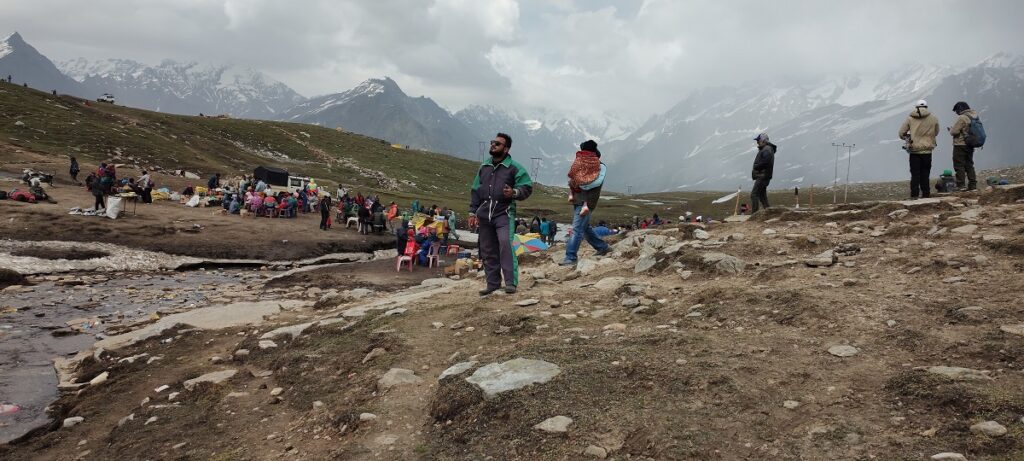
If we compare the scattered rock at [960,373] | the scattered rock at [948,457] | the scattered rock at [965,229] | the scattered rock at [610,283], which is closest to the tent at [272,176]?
the scattered rock at [610,283]

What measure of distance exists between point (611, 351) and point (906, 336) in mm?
2810

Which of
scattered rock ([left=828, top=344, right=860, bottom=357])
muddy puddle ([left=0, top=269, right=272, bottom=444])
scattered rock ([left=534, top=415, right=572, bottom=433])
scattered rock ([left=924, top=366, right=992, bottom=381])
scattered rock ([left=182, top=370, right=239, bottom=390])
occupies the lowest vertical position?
muddy puddle ([left=0, top=269, right=272, bottom=444])

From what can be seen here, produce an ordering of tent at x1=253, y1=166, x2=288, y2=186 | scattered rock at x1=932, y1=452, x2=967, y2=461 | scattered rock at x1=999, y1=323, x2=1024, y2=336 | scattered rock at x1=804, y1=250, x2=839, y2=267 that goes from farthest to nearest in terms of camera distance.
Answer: tent at x1=253, y1=166, x2=288, y2=186 < scattered rock at x1=804, y1=250, x2=839, y2=267 < scattered rock at x1=999, y1=323, x2=1024, y2=336 < scattered rock at x1=932, y1=452, x2=967, y2=461

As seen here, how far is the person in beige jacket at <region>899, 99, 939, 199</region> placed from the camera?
13281mm

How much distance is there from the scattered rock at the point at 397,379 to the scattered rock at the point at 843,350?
4153mm

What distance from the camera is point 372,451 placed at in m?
4.54

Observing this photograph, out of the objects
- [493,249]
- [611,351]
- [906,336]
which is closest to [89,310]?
[493,249]

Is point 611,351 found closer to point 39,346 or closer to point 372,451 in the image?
point 372,451

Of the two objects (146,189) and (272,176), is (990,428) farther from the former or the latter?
(272,176)

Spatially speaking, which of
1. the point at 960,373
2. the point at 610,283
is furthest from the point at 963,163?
the point at 960,373

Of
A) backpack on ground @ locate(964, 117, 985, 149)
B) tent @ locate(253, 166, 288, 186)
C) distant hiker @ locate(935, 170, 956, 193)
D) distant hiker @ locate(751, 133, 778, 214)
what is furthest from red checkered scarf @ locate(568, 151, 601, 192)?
tent @ locate(253, 166, 288, 186)

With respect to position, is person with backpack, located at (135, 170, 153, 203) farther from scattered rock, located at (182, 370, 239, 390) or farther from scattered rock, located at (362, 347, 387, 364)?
scattered rock, located at (362, 347, 387, 364)

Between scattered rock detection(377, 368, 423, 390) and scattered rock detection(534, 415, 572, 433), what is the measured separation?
1920mm

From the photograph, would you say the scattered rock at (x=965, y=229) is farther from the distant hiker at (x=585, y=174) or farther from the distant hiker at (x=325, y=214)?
the distant hiker at (x=325, y=214)
